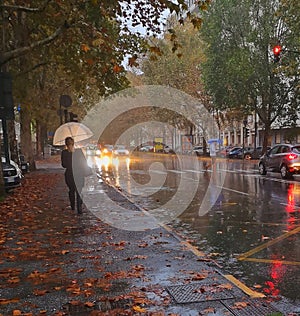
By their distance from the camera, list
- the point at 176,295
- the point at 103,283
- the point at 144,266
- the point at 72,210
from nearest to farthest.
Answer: the point at 176,295
the point at 103,283
the point at 144,266
the point at 72,210

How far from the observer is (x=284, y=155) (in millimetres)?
20047

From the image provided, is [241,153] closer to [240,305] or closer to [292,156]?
[292,156]

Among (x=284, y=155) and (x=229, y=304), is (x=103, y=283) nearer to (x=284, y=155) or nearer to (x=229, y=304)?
(x=229, y=304)

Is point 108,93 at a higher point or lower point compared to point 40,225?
higher

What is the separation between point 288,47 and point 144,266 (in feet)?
102

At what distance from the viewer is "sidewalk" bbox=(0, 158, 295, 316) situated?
440cm

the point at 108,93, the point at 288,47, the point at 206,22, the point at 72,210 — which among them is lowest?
the point at 72,210

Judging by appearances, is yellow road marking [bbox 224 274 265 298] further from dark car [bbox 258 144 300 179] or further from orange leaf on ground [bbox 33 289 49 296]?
dark car [bbox 258 144 300 179]

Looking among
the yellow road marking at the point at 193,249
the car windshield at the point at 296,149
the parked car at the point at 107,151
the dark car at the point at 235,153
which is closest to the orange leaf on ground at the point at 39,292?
the yellow road marking at the point at 193,249

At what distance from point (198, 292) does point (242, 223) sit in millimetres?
4611

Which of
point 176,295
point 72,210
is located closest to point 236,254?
point 176,295

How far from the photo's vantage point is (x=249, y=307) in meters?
4.32

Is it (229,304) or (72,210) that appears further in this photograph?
(72,210)

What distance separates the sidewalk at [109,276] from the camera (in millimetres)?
4398
